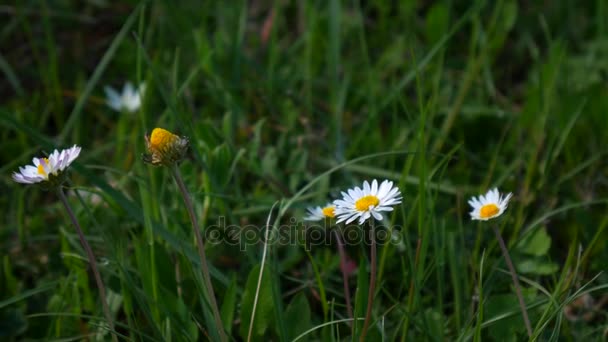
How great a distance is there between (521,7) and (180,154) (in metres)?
1.97

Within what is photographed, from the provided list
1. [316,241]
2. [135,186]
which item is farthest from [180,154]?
[135,186]

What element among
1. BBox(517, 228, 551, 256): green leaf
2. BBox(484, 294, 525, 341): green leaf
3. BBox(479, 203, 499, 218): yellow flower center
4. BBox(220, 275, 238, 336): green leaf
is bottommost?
BBox(484, 294, 525, 341): green leaf

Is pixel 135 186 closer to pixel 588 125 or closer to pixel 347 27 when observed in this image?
pixel 347 27

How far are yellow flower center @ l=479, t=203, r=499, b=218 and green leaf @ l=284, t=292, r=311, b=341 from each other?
0.36 meters

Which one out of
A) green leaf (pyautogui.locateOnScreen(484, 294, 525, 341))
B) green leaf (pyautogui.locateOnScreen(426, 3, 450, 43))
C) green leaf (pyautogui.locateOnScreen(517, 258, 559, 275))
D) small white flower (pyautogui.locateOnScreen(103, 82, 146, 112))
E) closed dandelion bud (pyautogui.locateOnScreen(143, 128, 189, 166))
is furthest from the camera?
green leaf (pyautogui.locateOnScreen(426, 3, 450, 43))

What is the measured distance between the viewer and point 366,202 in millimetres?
1160

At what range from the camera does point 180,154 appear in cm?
104

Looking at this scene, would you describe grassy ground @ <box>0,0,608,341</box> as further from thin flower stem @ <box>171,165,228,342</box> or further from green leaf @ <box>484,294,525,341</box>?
thin flower stem @ <box>171,165,228,342</box>

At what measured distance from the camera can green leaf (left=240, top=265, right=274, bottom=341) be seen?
4.18ft

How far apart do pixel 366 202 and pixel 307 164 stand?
76 centimetres

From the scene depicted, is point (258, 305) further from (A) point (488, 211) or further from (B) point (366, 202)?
(A) point (488, 211)

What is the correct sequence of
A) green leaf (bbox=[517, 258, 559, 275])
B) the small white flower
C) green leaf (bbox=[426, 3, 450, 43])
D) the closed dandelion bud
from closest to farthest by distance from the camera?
the closed dandelion bud, green leaf (bbox=[517, 258, 559, 275]), the small white flower, green leaf (bbox=[426, 3, 450, 43])

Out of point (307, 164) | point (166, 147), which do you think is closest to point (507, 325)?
point (166, 147)

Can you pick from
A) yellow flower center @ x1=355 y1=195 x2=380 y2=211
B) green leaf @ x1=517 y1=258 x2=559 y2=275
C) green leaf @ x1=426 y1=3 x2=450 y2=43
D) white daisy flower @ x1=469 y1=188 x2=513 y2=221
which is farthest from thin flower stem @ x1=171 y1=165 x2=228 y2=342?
green leaf @ x1=426 y1=3 x2=450 y2=43
